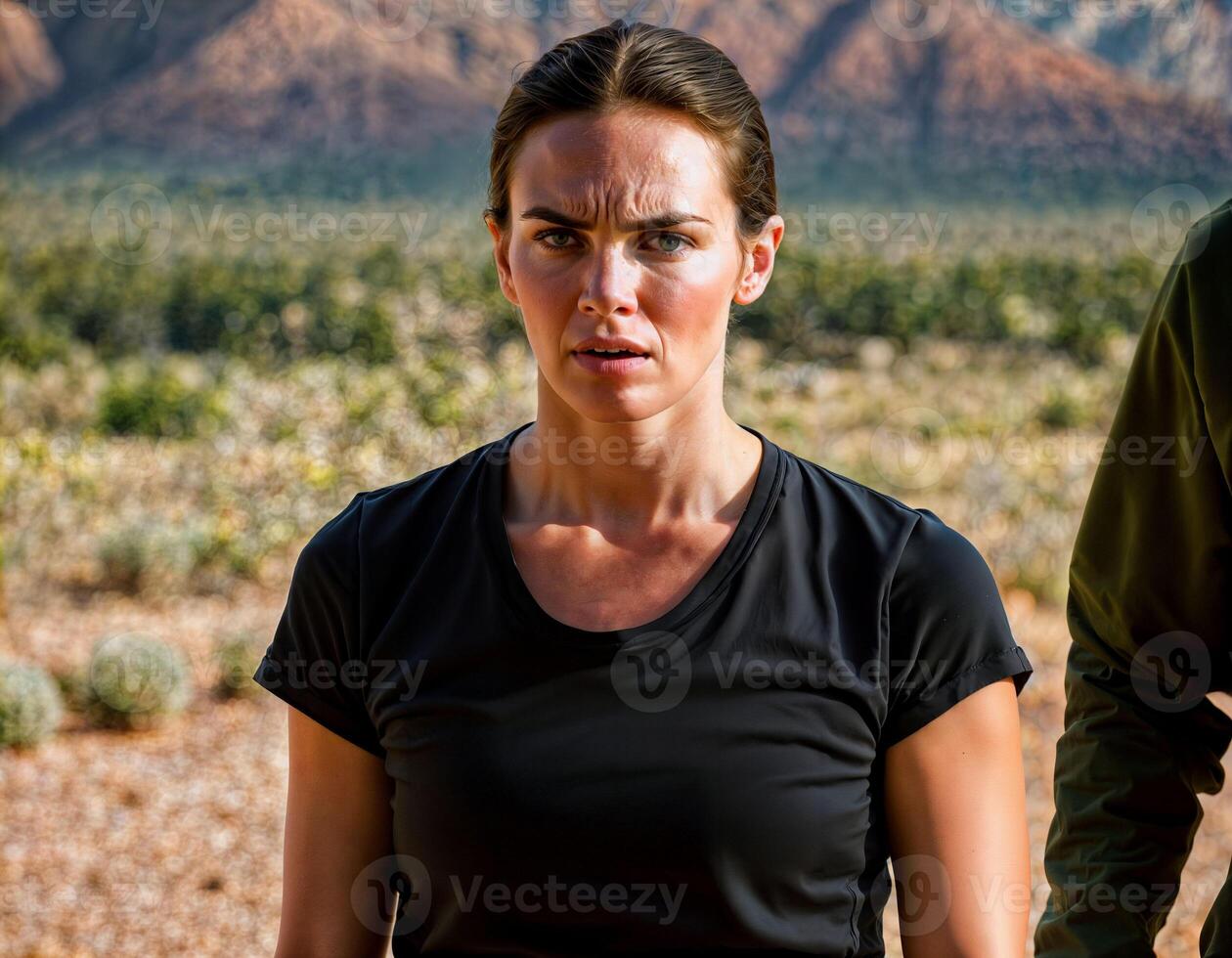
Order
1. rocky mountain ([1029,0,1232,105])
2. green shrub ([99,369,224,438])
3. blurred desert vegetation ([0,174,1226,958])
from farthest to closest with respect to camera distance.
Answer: rocky mountain ([1029,0,1232,105]) < green shrub ([99,369,224,438]) < blurred desert vegetation ([0,174,1226,958])

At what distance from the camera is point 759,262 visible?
5.53 feet

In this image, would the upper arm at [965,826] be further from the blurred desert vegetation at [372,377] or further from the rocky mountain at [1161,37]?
the rocky mountain at [1161,37]

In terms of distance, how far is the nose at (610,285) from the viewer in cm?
148

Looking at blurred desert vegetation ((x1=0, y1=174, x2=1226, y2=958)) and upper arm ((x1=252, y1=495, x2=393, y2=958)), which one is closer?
upper arm ((x1=252, y1=495, x2=393, y2=958))

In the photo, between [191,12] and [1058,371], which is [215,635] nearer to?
[1058,371]

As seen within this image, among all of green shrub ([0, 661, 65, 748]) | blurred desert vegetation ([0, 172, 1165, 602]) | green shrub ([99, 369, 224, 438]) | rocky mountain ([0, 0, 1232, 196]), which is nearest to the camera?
green shrub ([0, 661, 65, 748])

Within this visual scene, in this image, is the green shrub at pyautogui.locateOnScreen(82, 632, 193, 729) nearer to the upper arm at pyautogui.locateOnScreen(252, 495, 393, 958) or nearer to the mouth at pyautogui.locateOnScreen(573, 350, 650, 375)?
the upper arm at pyautogui.locateOnScreen(252, 495, 393, 958)

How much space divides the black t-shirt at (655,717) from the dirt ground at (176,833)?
3.27 meters

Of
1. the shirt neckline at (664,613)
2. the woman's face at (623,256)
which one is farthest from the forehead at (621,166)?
the shirt neckline at (664,613)

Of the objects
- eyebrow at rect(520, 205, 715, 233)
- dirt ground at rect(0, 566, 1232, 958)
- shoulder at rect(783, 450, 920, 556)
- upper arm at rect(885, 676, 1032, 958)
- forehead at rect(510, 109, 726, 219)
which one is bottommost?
dirt ground at rect(0, 566, 1232, 958)

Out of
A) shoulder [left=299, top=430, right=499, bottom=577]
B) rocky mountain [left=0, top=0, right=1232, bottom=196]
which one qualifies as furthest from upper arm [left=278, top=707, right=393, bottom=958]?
rocky mountain [left=0, top=0, right=1232, bottom=196]

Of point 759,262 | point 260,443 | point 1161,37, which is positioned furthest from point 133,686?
point 1161,37

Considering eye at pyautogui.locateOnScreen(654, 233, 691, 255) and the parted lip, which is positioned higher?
eye at pyautogui.locateOnScreen(654, 233, 691, 255)

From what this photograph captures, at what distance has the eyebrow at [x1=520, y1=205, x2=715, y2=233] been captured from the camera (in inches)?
58.6
